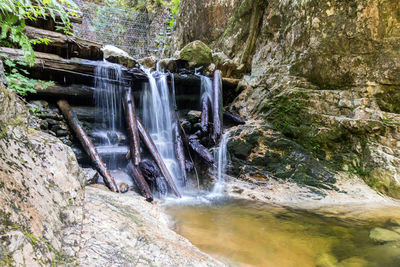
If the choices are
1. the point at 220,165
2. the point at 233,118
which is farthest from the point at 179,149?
the point at 233,118

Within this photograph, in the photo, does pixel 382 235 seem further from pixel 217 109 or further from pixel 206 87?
pixel 206 87

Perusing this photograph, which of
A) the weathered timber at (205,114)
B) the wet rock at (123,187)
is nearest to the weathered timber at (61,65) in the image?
the weathered timber at (205,114)

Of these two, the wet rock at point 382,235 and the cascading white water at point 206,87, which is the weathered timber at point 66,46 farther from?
the wet rock at point 382,235

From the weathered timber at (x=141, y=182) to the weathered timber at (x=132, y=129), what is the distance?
A: 0.15 meters

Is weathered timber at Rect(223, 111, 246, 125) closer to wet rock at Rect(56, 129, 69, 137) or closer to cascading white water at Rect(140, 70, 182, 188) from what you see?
cascading white water at Rect(140, 70, 182, 188)

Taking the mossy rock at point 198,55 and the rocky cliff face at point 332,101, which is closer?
the rocky cliff face at point 332,101

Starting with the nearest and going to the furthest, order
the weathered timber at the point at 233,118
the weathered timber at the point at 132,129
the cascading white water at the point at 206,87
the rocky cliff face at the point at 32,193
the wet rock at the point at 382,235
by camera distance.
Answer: the rocky cliff face at the point at 32,193, the wet rock at the point at 382,235, the weathered timber at the point at 132,129, the weathered timber at the point at 233,118, the cascading white water at the point at 206,87

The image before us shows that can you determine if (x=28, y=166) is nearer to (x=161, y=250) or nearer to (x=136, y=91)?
(x=161, y=250)

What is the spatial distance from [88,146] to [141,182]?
1508 millimetres

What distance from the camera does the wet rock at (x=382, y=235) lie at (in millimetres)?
2469

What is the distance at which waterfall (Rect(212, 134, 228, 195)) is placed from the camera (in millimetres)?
4945

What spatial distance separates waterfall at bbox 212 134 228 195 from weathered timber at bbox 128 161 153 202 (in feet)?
5.07

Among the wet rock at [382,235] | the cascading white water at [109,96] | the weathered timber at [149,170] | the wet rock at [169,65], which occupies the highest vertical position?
the wet rock at [169,65]

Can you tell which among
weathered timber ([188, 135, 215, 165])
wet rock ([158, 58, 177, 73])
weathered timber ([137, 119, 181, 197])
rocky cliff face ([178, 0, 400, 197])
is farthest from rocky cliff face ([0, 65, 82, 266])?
wet rock ([158, 58, 177, 73])
